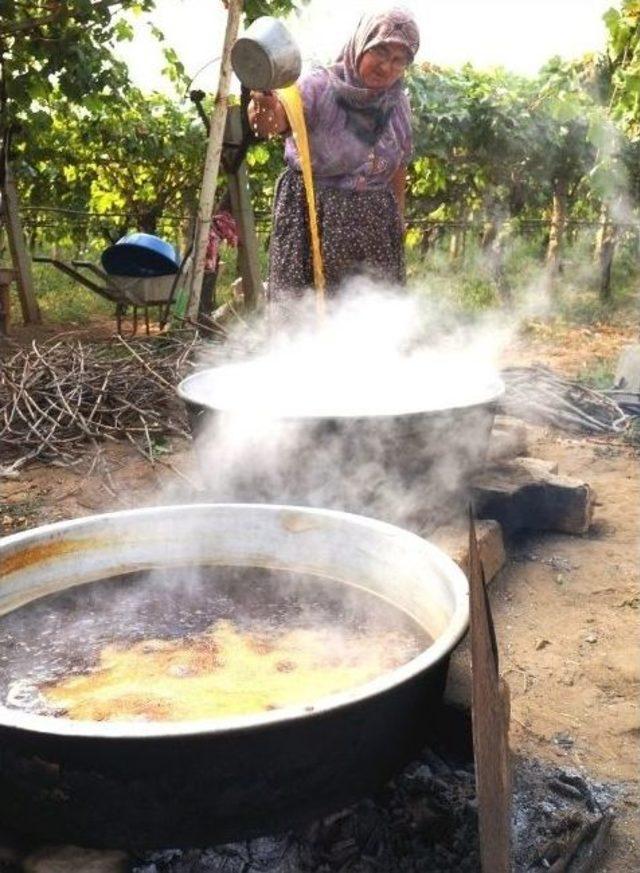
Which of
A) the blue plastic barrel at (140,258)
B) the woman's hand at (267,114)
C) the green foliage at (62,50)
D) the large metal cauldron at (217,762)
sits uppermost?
the green foliage at (62,50)

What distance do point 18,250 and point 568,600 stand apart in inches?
321

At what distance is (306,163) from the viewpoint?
339 cm

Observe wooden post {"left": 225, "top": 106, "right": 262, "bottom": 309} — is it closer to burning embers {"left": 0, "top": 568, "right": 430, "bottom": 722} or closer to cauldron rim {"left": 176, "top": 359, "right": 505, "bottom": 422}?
cauldron rim {"left": 176, "top": 359, "right": 505, "bottom": 422}

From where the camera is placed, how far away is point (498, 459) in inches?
154

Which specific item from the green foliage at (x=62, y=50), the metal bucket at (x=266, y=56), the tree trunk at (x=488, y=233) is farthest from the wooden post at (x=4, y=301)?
the tree trunk at (x=488, y=233)

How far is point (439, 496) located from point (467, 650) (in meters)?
0.90

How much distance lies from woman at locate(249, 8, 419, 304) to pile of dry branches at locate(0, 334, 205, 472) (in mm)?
1662

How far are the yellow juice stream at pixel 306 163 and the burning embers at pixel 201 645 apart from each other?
181 cm

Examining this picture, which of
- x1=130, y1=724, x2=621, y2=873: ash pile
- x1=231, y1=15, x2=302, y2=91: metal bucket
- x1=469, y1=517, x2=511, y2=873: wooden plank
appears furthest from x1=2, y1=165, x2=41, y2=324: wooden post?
x1=469, y1=517, x2=511, y2=873: wooden plank

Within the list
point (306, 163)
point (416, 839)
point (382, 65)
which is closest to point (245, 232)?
point (306, 163)

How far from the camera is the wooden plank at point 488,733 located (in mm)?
1264

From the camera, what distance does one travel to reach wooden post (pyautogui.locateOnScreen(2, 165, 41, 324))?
356 inches

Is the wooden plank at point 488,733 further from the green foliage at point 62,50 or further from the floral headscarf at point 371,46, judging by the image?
the green foliage at point 62,50

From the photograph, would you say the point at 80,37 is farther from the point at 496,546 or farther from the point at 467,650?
the point at 467,650
